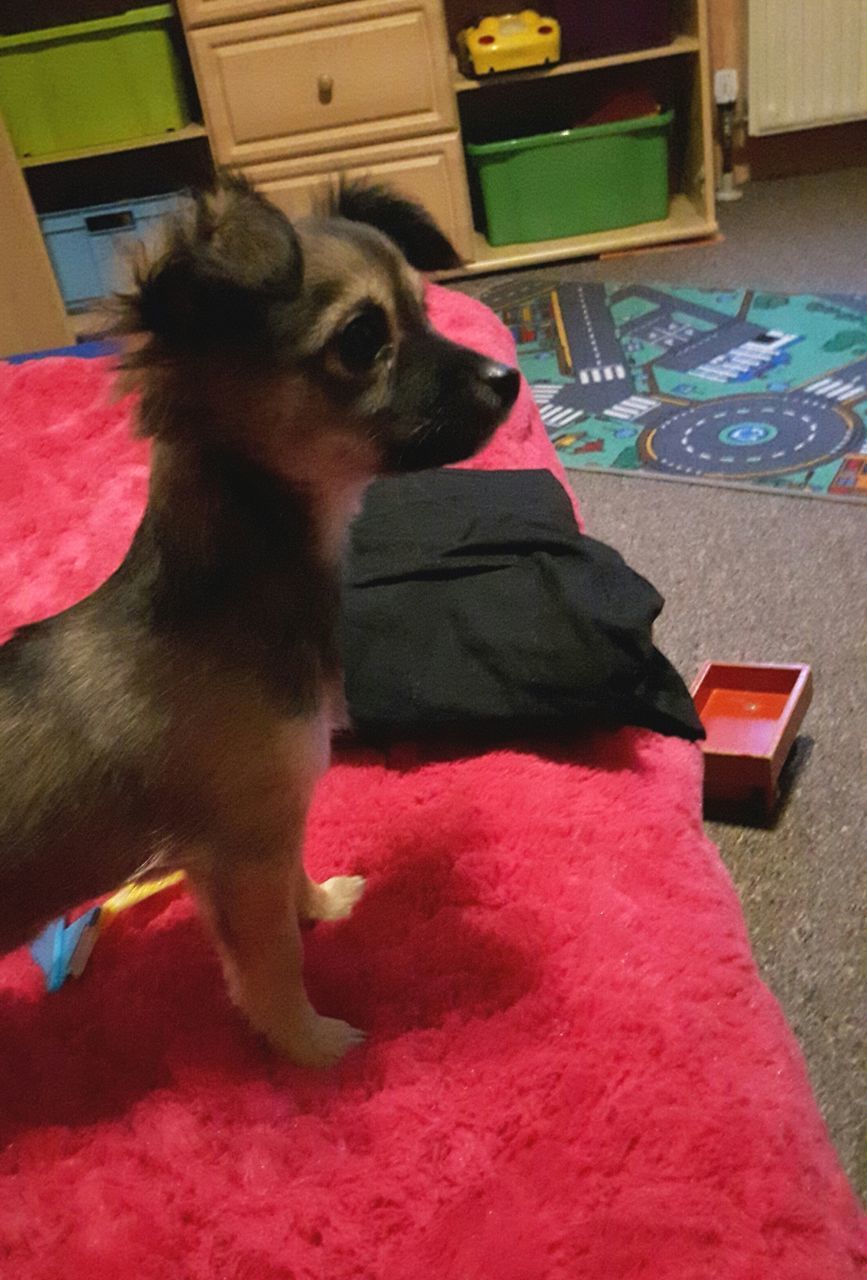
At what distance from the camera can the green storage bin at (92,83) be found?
10.7 feet

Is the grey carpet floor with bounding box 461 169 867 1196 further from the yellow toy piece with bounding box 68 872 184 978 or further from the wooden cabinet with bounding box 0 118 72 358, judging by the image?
the wooden cabinet with bounding box 0 118 72 358

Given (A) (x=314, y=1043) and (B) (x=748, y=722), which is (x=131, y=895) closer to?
(A) (x=314, y=1043)

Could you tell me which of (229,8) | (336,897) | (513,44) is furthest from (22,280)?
(336,897)

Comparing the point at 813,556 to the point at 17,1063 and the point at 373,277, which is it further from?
the point at 17,1063

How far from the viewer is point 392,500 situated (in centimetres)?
162

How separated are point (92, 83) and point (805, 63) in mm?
2309

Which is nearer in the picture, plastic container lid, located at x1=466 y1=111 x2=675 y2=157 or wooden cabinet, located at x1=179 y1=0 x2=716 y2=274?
wooden cabinet, located at x1=179 y1=0 x2=716 y2=274

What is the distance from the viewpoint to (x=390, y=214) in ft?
3.75

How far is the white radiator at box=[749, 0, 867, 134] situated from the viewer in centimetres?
374

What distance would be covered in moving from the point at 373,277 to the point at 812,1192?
0.84 meters

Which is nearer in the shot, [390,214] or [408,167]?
[390,214]

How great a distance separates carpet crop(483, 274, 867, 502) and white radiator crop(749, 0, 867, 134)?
1.07 m

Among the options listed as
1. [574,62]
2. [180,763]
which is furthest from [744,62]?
[180,763]

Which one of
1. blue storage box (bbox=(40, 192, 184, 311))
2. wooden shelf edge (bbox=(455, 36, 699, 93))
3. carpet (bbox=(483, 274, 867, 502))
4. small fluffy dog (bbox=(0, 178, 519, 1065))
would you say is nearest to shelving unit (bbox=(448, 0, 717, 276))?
wooden shelf edge (bbox=(455, 36, 699, 93))
